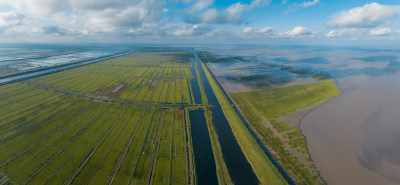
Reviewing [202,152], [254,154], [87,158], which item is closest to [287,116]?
[254,154]

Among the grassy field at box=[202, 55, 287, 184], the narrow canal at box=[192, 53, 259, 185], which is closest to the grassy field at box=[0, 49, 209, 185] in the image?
the narrow canal at box=[192, 53, 259, 185]

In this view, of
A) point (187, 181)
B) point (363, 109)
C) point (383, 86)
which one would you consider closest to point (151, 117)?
point (187, 181)

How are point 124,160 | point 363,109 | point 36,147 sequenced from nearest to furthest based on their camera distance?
point 124,160 < point 36,147 < point 363,109

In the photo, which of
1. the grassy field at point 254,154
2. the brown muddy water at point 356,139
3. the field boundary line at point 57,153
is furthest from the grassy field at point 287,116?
the field boundary line at point 57,153

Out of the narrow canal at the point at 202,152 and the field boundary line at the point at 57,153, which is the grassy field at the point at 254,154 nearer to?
the narrow canal at the point at 202,152

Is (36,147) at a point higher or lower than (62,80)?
lower

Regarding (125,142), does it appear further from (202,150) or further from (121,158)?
(202,150)

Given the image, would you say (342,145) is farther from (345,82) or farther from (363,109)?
(345,82)

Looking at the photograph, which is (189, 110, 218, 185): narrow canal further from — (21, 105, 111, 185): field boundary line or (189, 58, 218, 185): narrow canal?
(21, 105, 111, 185): field boundary line
